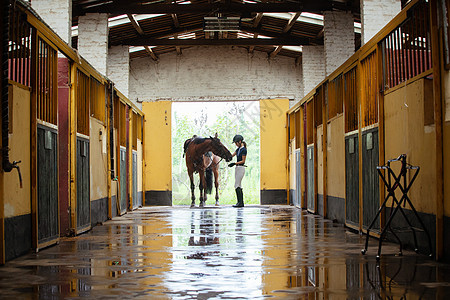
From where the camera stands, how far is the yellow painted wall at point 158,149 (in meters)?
17.2

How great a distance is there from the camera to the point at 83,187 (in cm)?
810

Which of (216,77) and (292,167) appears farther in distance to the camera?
(216,77)

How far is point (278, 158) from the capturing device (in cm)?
1703

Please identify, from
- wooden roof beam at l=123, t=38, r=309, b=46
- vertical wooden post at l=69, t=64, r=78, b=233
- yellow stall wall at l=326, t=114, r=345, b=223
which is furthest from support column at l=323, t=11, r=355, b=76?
vertical wooden post at l=69, t=64, r=78, b=233

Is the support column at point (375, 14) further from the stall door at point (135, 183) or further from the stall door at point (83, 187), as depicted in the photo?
the stall door at point (135, 183)

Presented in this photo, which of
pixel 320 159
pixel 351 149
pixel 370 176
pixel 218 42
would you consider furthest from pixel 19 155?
pixel 218 42

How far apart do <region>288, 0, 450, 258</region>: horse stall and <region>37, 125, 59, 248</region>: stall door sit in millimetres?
3241

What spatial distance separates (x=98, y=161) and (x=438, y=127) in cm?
589

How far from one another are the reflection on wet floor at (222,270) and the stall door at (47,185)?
0.71 feet

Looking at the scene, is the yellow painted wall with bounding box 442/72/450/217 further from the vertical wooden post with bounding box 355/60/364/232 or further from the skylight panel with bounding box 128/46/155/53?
the skylight panel with bounding box 128/46/155/53

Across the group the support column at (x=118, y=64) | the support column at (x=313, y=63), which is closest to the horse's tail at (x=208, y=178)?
the support column at (x=118, y=64)

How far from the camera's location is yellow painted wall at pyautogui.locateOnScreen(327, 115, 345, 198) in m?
8.86

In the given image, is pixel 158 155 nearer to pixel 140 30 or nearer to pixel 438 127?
pixel 140 30

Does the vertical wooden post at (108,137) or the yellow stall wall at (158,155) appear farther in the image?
the yellow stall wall at (158,155)
